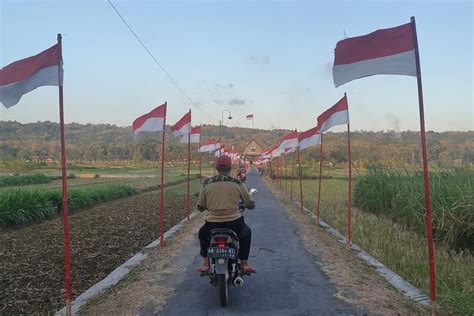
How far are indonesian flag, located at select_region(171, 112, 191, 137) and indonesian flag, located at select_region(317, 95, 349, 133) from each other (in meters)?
4.22

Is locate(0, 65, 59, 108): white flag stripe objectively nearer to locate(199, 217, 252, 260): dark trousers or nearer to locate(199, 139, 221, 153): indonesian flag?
locate(199, 217, 252, 260): dark trousers

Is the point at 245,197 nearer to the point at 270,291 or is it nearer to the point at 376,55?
the point at 270,291

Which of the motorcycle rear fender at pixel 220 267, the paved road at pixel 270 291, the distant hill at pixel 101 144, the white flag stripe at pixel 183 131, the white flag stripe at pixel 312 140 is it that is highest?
the distant hill at pixel 101 144

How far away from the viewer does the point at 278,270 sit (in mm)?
7188

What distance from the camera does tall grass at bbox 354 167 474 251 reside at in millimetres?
9758

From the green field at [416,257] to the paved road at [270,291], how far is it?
1.27 meters

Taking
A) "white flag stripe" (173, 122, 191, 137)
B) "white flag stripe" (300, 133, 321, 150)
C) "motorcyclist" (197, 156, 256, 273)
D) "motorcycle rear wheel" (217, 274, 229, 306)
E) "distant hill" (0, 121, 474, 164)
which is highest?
"distant hill" (0, 121, 474, 164)

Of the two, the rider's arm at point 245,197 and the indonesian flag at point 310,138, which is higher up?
the indonesian flag at point 310,138

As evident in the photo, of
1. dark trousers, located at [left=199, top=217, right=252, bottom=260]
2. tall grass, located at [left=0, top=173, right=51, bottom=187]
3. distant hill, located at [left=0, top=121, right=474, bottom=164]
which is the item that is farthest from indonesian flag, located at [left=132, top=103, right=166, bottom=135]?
distant hill, located at [left=0, top=121, right=474, bottom=164]

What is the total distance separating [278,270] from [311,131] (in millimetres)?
8817

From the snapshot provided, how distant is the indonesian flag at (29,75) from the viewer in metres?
5.27

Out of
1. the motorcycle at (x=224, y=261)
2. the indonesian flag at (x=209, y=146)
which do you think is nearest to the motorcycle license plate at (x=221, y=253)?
the motorcycle at (x=224, y=261)

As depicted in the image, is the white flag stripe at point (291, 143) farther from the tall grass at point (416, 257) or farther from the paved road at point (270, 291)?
the paved road at point (270, 291)

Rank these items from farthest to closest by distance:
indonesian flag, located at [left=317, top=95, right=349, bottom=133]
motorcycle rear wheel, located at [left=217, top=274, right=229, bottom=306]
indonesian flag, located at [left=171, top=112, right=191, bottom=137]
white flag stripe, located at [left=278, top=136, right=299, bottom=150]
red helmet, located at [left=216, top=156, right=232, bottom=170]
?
1. white flag stripe, located at [left=278, top=136, right=299, bottom=150]
2. indonesian flag, located at [left=171, top=112, right=191, bottom=137]
3. indonesian flag, located at [left=317, top=95, right=349, bottom=133]
4. red helmet, located at [left=216, top=156, right=232, bottom=170]
5. motorcycle rear wheel, located at [left=217, top=274, right=229, bottom=306]
